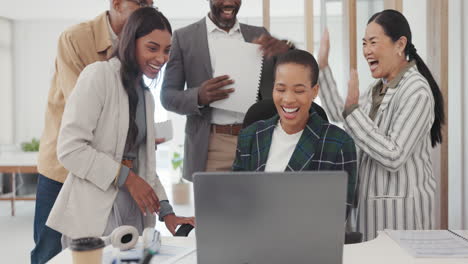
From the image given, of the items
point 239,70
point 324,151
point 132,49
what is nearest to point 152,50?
point 132,49

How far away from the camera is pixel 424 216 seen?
2.06 meters

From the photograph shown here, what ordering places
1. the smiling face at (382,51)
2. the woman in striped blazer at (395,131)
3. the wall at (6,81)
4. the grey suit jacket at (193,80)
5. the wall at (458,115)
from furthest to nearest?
the wall at (6,81)
the wall at (458,115)
the grey suit jacket at (193,80)
the smiling face at (382,51)
the woman in striped blazer at (395,131)

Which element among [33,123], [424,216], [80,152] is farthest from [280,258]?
[33,123]

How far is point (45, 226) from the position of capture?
2.10m

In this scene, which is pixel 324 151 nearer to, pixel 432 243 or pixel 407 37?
pixel 432 243

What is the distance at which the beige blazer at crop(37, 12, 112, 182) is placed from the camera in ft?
6.73

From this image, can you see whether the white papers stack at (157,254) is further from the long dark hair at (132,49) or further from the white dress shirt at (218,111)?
the white dress shirt at (218,111)

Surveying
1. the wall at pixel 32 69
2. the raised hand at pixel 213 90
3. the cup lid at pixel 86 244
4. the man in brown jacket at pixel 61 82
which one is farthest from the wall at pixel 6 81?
the cup lid at pixel 86 244

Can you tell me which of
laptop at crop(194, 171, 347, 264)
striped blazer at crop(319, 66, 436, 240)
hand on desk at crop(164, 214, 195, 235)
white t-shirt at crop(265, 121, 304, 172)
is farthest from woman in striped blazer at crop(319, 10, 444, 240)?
laptop at crop(194, 171, 347, 264)

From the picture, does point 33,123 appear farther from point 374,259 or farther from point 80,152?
point 374,259

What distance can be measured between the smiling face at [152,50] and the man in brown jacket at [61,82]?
242 mm

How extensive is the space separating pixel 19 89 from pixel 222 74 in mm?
8137

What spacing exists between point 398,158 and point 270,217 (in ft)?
3.59

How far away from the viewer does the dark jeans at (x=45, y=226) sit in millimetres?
2100
